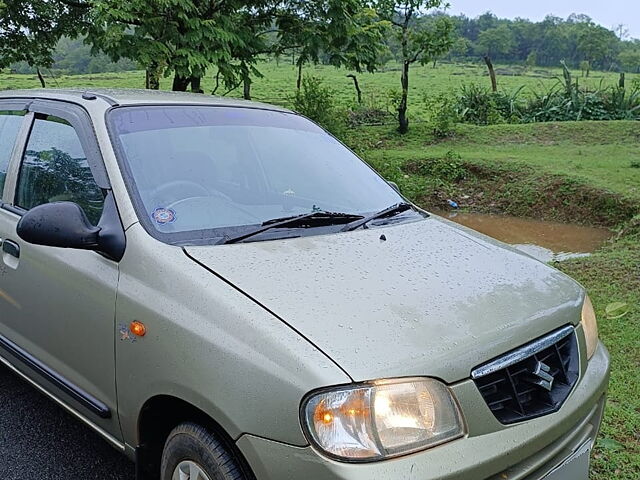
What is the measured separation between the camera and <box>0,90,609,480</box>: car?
1.67 m

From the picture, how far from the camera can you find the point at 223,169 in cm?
276

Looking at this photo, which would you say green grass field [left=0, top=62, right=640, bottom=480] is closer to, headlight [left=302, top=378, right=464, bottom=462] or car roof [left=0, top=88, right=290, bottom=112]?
headlight [left=302, top=378, right=464, bottom=462]

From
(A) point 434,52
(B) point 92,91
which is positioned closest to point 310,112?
(A) point 434,52

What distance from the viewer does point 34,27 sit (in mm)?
10383

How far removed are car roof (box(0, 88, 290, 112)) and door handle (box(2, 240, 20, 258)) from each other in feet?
2.33

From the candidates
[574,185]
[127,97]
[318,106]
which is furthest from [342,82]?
[127,97]

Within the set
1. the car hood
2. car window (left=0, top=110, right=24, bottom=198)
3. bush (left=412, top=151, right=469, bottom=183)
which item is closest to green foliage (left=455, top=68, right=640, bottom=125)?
bush (left=412, top=151, right=469, bottom=183)

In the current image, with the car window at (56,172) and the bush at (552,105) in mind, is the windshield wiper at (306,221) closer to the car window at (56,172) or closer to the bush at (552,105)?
the car window at (56,172)

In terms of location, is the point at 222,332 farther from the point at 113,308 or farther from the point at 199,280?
the point at 113,308

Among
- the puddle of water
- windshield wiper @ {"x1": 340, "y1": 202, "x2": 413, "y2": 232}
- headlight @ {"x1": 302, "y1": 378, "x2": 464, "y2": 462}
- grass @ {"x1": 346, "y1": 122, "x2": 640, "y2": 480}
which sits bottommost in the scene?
the puddle of water

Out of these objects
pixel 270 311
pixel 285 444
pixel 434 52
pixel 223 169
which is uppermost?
pixel 434 52

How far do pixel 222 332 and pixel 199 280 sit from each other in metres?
0.23

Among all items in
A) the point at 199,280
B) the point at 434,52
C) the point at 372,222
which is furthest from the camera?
the point at 434,52

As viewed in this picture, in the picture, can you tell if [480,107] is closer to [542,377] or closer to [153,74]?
[153,74]
